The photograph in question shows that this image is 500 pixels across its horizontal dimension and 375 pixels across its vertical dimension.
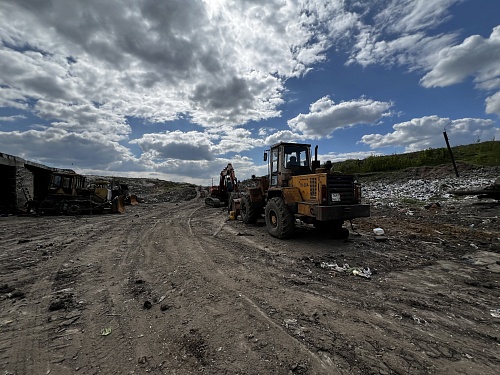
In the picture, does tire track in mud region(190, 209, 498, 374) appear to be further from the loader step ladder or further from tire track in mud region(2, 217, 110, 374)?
the loader step ladder

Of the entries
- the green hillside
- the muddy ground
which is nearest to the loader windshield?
the muddy ground

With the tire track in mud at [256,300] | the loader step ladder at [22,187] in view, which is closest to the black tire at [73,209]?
the loader step ladder at [22,187]

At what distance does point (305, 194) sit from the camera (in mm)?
6547

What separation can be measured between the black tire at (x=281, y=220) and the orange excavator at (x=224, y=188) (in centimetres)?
961

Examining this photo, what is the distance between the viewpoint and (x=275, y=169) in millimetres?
8055

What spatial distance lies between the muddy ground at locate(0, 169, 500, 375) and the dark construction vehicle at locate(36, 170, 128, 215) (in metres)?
9.07

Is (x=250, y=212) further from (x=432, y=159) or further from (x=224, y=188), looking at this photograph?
(x=432, y=159)

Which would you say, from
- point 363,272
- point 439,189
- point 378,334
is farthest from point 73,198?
point 439,189

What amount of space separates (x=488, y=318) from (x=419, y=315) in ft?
2.34

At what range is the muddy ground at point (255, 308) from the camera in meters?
2.24

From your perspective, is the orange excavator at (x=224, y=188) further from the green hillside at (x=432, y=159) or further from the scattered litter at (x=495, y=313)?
the green hillside at (x=432, y=159)

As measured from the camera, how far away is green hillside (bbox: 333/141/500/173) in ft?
71.3

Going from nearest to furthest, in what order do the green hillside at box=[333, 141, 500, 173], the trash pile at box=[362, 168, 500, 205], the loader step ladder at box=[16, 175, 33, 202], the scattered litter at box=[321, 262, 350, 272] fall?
the scattered litter at box=[321, 262, 350, 272]
the trash pile at box=[362, 168, 500, 205]
the loader step ladder at box=[16, 175, 33, 202]
the green hillside at box=[333, 141, 500, 173]

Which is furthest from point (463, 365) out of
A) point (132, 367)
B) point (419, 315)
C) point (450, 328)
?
point (132, 367)
